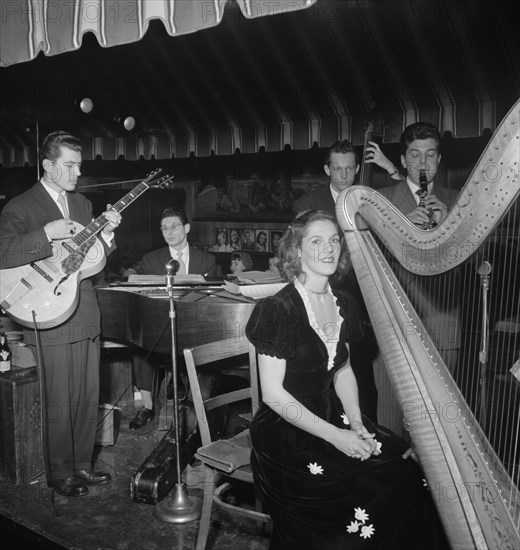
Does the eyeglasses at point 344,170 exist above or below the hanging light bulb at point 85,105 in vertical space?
below

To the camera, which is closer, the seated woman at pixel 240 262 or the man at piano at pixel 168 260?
the man at piano at pixel 168 260

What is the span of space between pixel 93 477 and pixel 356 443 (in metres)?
2.01

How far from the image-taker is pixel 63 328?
3465 millimetres

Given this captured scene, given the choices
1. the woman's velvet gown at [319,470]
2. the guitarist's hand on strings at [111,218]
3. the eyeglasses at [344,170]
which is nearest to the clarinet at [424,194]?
the woman's velvet gown at [319,470]

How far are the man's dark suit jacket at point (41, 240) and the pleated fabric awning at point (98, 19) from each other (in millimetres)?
780

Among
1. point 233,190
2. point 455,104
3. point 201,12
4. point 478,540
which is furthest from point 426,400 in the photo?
point 233,190

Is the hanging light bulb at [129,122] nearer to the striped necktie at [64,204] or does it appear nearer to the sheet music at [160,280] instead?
the sheet music at [160,280]

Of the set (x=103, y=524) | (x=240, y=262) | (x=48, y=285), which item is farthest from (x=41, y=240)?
(x=240, y=262)

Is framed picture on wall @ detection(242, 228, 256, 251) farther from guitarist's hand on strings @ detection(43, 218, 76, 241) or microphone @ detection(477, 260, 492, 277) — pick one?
microphone @ detection(477, 260, 492, 277)

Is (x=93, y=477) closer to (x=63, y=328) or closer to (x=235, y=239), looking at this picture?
(x=63, y=328)

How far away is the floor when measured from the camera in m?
2.98

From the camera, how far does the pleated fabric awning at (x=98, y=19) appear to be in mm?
2658

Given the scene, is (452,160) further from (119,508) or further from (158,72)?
(119,508)

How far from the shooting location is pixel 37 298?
3.40 metres
